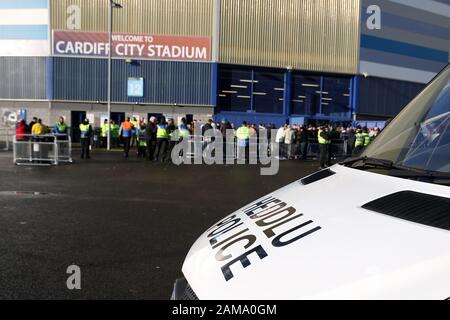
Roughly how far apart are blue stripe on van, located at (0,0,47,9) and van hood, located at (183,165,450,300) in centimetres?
3284

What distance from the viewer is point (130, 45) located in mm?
30469

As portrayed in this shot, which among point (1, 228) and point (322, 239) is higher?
point (322, 239)

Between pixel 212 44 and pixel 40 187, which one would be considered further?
Answer: pixel 212 44

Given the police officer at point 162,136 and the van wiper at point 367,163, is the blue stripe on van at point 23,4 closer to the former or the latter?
the police officer at point 162,136

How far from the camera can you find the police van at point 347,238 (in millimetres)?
1464

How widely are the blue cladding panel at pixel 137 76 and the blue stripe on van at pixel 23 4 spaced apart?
3.99m

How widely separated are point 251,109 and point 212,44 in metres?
5.30

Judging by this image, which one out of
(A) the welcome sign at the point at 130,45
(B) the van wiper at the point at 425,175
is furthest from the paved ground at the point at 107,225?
(A) the welcome sign at the point at 130,45

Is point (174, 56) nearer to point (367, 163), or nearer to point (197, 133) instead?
point (197, 133)

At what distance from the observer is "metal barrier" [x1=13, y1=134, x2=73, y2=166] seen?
1545cm

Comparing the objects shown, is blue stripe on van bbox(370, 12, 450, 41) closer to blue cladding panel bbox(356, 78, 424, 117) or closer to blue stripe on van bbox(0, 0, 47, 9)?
blue cladding panel bbox(356, 78, 424, 117)

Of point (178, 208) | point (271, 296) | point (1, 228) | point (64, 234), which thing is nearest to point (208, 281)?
point (271, 296)
